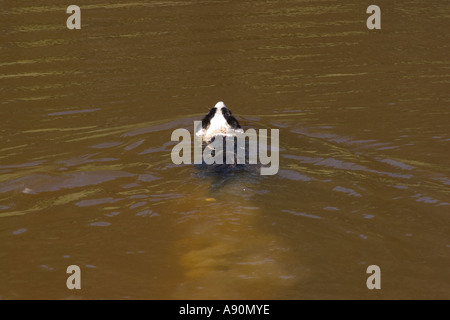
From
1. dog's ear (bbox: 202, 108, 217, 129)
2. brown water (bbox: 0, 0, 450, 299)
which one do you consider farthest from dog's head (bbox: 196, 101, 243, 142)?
brown water (bbox: 0, 0, 450, 299)

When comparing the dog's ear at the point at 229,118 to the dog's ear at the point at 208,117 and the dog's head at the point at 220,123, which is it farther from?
the dog's ear at the point at 208,117

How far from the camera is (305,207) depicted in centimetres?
632

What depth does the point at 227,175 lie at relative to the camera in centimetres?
675

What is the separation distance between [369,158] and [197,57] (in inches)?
176

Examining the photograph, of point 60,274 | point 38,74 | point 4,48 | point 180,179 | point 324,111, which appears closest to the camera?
point 60,274

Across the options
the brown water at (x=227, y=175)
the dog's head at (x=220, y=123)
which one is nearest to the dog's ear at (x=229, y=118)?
the dog's head at (x=220, y=123)

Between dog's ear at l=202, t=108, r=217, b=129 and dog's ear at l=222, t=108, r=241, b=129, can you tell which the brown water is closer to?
dog's ear at l=202, t=108, r=217, b=129

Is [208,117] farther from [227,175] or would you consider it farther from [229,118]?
[227,175]

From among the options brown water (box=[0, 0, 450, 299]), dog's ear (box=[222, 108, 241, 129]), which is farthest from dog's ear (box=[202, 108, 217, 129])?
brown water (box=[0, 0, 450, 299])

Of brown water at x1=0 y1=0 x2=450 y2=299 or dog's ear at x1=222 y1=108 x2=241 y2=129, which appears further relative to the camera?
dog's ear at x1=222 y1=108 x2=241 y2=129

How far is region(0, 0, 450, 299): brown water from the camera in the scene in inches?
212

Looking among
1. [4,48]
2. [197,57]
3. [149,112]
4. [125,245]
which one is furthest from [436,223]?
[4,48]

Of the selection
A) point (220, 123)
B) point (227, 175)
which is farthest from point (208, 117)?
point (227, 175)

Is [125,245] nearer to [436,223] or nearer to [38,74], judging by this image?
[436,223]
